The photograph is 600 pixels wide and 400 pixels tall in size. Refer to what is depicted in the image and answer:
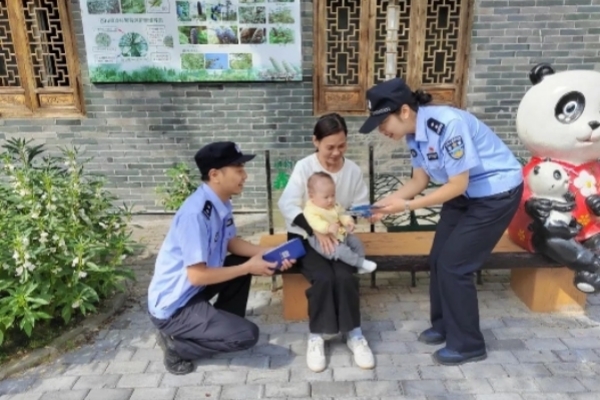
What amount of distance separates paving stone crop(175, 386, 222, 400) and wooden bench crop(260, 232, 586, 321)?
81 cm

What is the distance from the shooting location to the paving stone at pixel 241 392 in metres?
2.53

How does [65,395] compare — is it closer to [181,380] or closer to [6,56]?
[181,380]

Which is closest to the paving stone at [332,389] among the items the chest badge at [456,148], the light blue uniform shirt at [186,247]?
the light blue uniform shirt at [186,247]

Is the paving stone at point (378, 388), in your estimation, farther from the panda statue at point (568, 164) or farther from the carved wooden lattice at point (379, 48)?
the carved wooden lattice at point (379, 48)

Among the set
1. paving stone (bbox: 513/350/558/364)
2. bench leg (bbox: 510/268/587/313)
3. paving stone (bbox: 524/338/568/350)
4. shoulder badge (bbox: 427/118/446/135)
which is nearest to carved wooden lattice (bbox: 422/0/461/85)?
bench leg (bbox: 510/268/587/313)

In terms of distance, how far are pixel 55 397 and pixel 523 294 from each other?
301cm

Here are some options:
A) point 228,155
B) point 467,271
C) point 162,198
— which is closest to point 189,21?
point 162,198

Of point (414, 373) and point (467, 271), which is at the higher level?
point (467, 271)

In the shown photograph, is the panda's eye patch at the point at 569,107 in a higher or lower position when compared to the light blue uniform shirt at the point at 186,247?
higher

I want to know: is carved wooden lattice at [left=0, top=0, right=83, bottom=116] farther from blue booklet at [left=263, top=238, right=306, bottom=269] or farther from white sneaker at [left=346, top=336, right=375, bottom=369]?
white sneaker at [left=346, top=336, right=375, bottom=369]

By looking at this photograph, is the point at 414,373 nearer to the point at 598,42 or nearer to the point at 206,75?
the point at 206,75

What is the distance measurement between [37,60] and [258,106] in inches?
93.7

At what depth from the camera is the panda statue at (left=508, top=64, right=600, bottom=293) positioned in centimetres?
291

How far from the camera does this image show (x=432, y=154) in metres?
2.49
